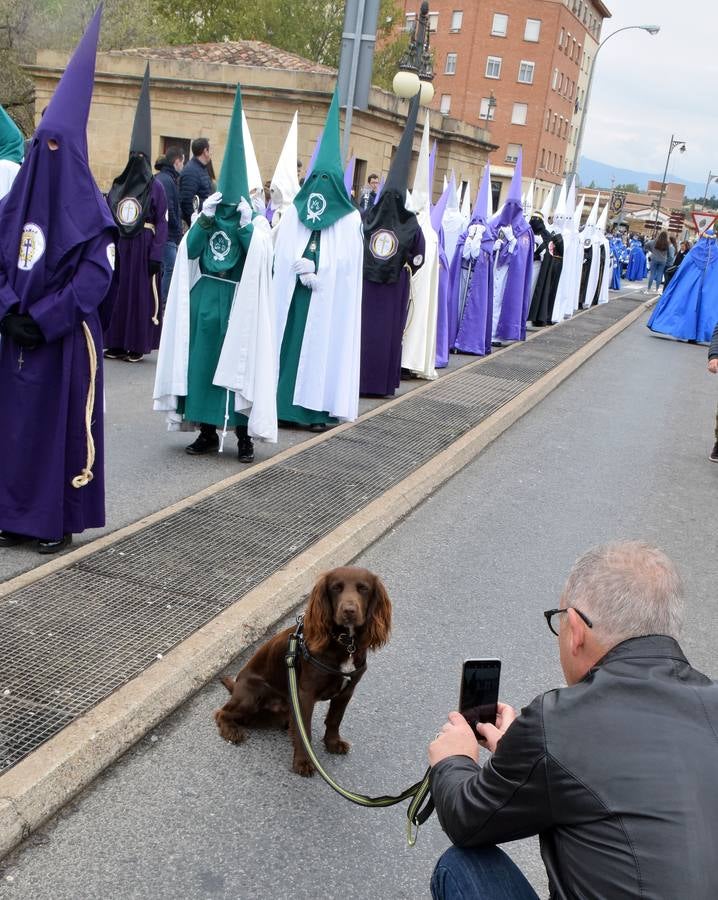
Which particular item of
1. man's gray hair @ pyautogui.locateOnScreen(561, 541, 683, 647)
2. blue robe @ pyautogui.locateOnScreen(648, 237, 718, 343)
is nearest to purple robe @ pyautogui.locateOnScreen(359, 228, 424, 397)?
man's gray hair @ pyautogui.locateOnScreen(561, 541, 683, 647)

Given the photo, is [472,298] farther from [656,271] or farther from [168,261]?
[656,271]

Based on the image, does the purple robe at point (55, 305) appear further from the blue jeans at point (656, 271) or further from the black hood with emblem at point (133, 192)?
the blue jeans at point (656, 271)

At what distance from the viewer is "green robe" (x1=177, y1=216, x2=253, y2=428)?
7.49 metres

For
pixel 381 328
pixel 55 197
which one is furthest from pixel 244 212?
pixel 381 328

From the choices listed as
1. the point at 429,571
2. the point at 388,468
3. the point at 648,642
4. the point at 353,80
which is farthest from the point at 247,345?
the point at 648,642

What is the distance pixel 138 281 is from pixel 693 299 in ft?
44.4

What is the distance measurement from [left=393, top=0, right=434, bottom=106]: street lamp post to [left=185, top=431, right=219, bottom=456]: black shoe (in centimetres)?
840

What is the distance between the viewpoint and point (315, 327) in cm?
880

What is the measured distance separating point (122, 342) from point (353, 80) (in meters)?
3.84

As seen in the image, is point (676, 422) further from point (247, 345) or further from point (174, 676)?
point (174, 676)

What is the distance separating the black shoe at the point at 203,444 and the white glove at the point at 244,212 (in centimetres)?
164

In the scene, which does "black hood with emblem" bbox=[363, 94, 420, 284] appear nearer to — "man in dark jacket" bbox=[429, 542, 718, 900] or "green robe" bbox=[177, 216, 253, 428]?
"green robe" bbox=[177, 216, 253, 428]

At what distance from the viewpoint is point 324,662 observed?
3.39 metres

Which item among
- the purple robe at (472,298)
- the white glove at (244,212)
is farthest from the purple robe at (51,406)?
the purple robe at (472,298)
